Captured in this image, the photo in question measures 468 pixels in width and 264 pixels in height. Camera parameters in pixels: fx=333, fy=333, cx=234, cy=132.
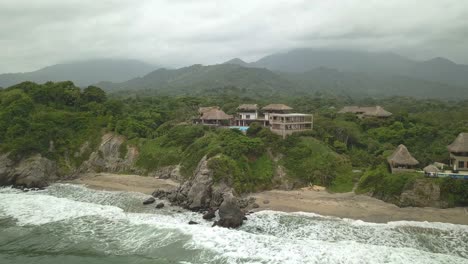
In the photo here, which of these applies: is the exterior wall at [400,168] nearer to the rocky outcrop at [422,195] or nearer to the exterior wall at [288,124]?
the rocky outcrop at [422,195]

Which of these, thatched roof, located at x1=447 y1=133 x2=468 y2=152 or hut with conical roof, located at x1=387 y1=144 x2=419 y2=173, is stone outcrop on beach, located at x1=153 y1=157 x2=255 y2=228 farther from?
thatched roof, located at x1=447 y1=133 x2=468 y2=152

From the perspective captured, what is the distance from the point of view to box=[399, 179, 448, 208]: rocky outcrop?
3359 cm

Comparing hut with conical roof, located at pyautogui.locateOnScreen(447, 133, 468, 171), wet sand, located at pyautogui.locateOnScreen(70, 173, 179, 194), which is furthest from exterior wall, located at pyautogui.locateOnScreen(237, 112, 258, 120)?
hut with conical roof, located at pyautogui.locateOnScreen(447, 133, 468, 171)

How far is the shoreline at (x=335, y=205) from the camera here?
1241 inches

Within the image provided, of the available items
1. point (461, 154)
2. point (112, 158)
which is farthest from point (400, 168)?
point (112, 158)

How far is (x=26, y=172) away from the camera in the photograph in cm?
4569

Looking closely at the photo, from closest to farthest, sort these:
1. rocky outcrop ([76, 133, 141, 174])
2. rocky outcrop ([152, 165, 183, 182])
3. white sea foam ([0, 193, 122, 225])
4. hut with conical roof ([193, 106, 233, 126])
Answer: white sea foam ([0, 193, 122, 225]) → rocky outcrop ([152, 165, 183, 182]) → rocky outcrop ([76, 133, 141, 174]) → hut with conical roof ([193, 106, 233, 126])

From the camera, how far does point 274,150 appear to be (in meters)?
46.6

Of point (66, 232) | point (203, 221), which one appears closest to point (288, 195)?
point (203, 221)

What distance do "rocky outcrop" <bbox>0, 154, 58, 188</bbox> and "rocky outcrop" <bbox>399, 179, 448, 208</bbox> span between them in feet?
148

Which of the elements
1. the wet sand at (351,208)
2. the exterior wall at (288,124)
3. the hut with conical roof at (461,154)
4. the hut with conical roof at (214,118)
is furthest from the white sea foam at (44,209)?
the hut with conical roof at (461,154)

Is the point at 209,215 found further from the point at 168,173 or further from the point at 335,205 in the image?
the point at 168,173

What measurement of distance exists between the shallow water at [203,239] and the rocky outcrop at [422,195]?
4280 mm

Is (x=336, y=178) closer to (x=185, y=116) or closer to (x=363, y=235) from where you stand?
(x=363, y=235)
